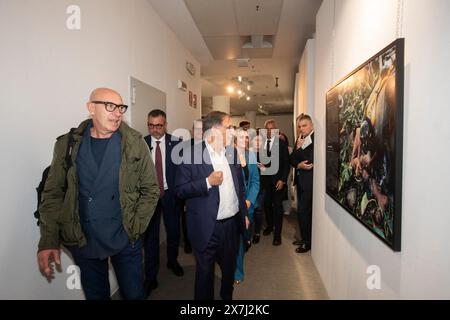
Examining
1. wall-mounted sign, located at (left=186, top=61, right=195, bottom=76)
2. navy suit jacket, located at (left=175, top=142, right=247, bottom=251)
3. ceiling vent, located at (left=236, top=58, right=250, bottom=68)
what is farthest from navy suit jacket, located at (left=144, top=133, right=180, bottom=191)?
ceiling vent, located at (left=236, top=58, right=250, bottom=68)

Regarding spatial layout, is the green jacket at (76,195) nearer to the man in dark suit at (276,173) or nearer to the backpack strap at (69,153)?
the backpack strap at (69,153)

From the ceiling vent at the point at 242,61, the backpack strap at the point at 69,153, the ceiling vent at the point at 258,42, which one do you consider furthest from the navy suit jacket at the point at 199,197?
the ceiling vent at the point at 242,61

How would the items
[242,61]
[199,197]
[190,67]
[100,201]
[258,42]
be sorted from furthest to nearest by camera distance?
[242,61] < [190,67] < [258,42] < [199,197] < [100,201]

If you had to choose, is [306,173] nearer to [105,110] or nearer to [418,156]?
[418,156]

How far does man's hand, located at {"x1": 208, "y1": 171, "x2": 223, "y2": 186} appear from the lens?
2.05 m

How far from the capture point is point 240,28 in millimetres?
4770

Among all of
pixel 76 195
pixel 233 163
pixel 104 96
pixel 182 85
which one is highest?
pixel 182 85

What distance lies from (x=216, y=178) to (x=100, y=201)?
750mm

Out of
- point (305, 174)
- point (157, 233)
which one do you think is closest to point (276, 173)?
point (305, 174)

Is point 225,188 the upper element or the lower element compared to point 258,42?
lower

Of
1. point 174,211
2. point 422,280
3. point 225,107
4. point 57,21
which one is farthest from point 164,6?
point 225,107

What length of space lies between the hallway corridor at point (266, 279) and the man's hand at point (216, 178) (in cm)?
128

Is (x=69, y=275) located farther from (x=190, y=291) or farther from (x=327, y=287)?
(x=327, y=287)

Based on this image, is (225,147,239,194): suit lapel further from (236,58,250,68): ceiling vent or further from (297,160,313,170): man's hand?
(236,58,250,68): ceiling vent
